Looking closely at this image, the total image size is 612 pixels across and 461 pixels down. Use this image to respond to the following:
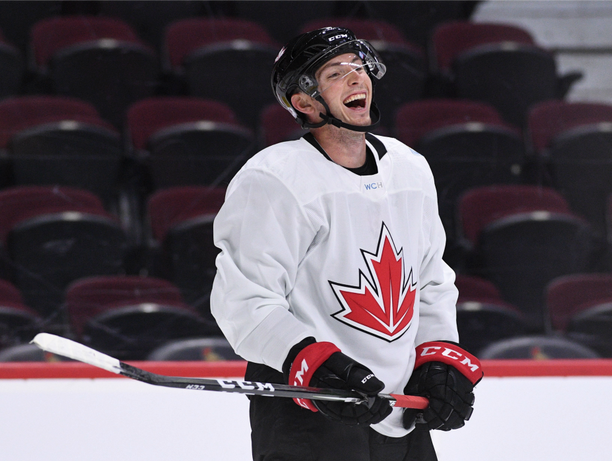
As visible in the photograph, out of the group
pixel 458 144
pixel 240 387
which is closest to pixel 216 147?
pixel 458 144

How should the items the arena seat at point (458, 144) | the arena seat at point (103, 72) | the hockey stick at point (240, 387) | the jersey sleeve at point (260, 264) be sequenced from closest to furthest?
the hockey stick at point (240, 387) < the jersey sleeve at point (260, 264) < the arena seat at point (458, 144) < the arena seat at point (103, 72)

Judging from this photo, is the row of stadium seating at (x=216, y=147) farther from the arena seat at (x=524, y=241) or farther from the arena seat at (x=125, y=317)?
the arena seat at (x=125, y=317)

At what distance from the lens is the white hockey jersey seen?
49.7 inches

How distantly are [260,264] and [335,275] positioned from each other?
0.12 m

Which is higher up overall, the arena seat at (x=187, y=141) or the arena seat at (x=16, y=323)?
the arena seat at (x=187, y=141)

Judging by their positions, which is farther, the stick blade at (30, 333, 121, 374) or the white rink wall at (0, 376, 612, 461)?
the white rink wall at (0, 376, 612, 461)

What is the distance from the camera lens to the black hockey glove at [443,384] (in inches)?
52.3

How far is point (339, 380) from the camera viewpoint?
1210 millimetres

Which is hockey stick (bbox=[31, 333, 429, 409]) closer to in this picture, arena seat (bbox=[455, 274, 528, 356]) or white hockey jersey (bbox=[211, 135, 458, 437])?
white hockey jersey (bbox=[211, 135, 458, 437])

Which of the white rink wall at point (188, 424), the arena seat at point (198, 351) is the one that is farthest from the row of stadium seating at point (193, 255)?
the white rink wall at point (188, 424)

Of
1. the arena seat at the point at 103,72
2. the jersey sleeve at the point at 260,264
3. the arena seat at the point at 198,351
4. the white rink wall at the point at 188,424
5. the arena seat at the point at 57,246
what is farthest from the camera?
the arena seat at the point at 103,72

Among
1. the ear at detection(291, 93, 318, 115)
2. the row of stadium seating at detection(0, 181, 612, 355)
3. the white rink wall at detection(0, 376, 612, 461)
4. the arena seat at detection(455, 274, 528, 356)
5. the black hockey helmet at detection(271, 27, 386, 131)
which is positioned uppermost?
the row of stadium seating at detection(0, 181, 612, 355)

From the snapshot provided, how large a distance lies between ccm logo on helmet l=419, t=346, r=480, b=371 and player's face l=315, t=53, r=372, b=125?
0.36 meters

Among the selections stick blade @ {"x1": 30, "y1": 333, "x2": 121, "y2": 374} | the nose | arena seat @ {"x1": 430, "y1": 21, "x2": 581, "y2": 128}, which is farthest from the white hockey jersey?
arena seat @ {"x1": 430, "y1": 21, "x2": 581, "y2": 128}
